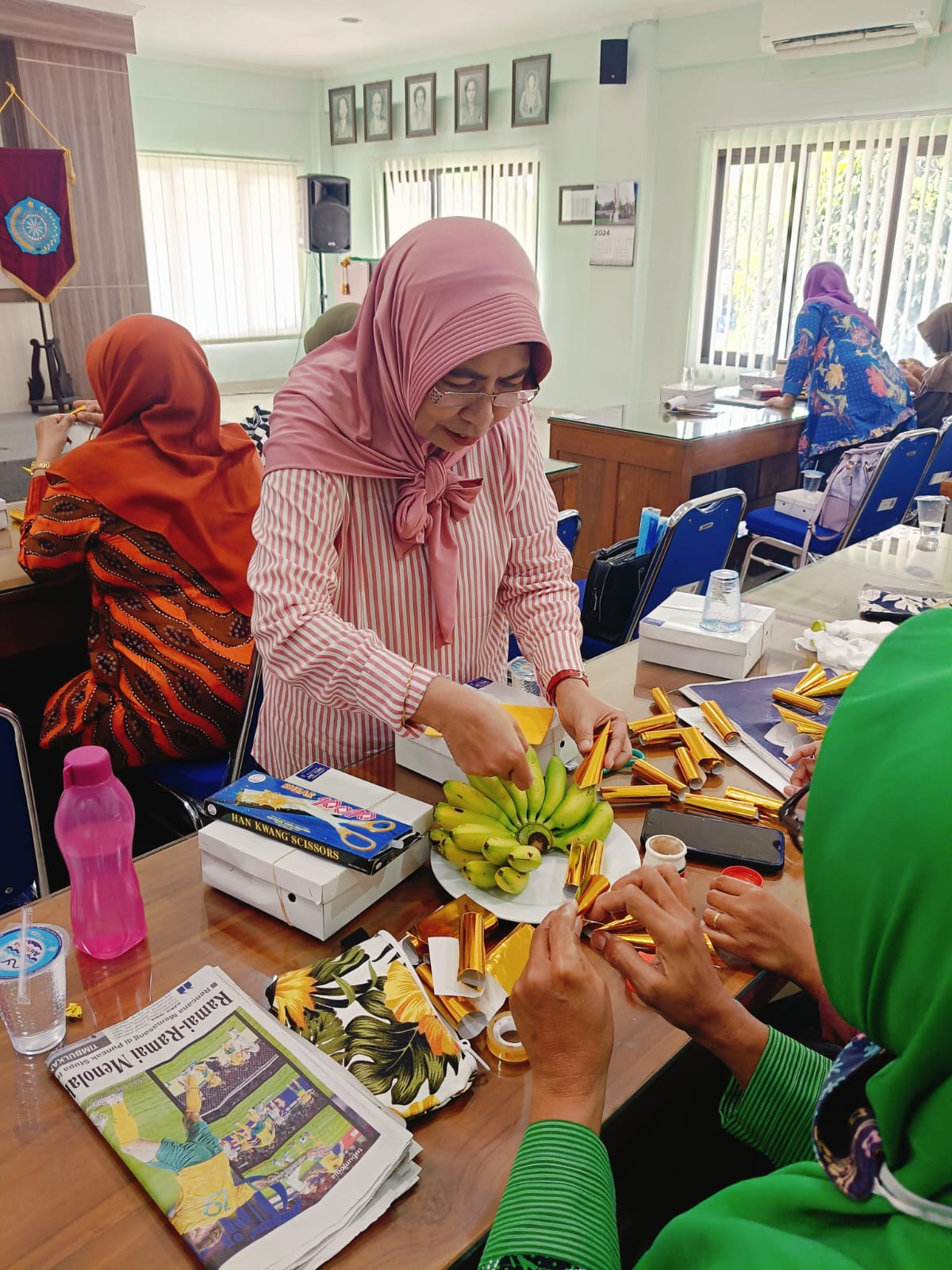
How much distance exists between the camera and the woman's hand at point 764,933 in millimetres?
1054

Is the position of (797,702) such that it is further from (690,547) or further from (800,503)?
(800,503)

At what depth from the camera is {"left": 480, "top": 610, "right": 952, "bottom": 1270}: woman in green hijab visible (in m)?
0.50

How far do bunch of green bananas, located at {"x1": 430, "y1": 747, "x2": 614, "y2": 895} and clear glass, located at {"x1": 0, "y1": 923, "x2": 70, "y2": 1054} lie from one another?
467 mm

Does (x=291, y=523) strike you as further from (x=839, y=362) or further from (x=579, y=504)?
(x=839, y=362)

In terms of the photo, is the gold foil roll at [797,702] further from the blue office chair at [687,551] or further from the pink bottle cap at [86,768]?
the pink bottle cap at [86,768]

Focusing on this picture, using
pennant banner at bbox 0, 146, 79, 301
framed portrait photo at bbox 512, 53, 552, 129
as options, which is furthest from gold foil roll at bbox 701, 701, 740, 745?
framed portrait photo at bbox 512, 53, 552, 129

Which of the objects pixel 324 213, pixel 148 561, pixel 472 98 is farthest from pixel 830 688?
pixel 324 213

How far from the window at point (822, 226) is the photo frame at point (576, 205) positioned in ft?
3.73

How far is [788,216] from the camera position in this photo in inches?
282

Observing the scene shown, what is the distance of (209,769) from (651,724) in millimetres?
1076

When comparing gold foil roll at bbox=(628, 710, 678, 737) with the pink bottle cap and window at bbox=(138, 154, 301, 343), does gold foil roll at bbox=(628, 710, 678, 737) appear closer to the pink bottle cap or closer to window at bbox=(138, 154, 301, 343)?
the pink bottle cap

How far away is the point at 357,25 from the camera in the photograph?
792cm

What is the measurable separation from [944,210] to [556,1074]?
7.24m

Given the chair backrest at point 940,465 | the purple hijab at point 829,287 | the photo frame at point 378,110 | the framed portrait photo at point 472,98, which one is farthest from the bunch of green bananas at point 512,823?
the photo frame at point 378,110
